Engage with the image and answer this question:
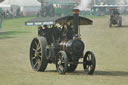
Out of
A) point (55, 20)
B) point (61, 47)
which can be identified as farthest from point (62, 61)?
point (55, 20)

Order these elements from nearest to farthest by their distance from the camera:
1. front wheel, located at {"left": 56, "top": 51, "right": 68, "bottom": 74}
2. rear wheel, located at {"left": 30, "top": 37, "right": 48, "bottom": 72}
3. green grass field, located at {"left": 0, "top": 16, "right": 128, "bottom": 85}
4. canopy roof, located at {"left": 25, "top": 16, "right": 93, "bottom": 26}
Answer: green grass field, located at {"left": 0, "top": 16, "right": 128, "bottom": 85} < front wheel, located at {"left": 56, "top": 51, "right": 68, "bottom": 74} < canopy roof, located at {"left": 25, "top": 16, "right": 93, "bottom": 26} < rear wheel, located at {"left": 30, "top": 37, "right": 48, "bottom": 72}

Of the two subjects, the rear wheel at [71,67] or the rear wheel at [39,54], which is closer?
the rear wheel at [39,54]

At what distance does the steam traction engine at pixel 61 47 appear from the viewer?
1309cm

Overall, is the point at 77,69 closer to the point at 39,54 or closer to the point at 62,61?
the point at 39,54

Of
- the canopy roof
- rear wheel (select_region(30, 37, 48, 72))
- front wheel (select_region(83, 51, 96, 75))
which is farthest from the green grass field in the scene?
the canopy roof

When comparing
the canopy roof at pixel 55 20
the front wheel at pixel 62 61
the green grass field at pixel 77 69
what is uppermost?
the canopy roof at pixel 55 20

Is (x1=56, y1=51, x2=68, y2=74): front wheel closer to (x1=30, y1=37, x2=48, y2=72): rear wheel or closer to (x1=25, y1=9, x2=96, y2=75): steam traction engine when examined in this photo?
(x1=25, y1=9, x2=96, y2=75): steam traction engine

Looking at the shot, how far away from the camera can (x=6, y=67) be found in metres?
15.7

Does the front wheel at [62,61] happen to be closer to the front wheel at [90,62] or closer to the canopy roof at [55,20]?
the front wheel at [90,62]

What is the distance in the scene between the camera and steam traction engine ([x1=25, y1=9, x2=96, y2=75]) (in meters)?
13.1

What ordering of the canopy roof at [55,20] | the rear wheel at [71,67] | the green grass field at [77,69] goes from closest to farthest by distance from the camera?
1. the green grass field at [77,69]
2. the canopy roof at [55,20]
3. the rear wheel at [71,67]

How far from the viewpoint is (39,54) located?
1424cm

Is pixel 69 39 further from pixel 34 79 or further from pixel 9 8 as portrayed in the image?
pixel 9 8

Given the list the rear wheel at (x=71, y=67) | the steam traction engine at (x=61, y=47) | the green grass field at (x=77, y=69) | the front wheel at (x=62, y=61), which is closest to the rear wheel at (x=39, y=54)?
the steam traction engine at (x=61, y=47)
